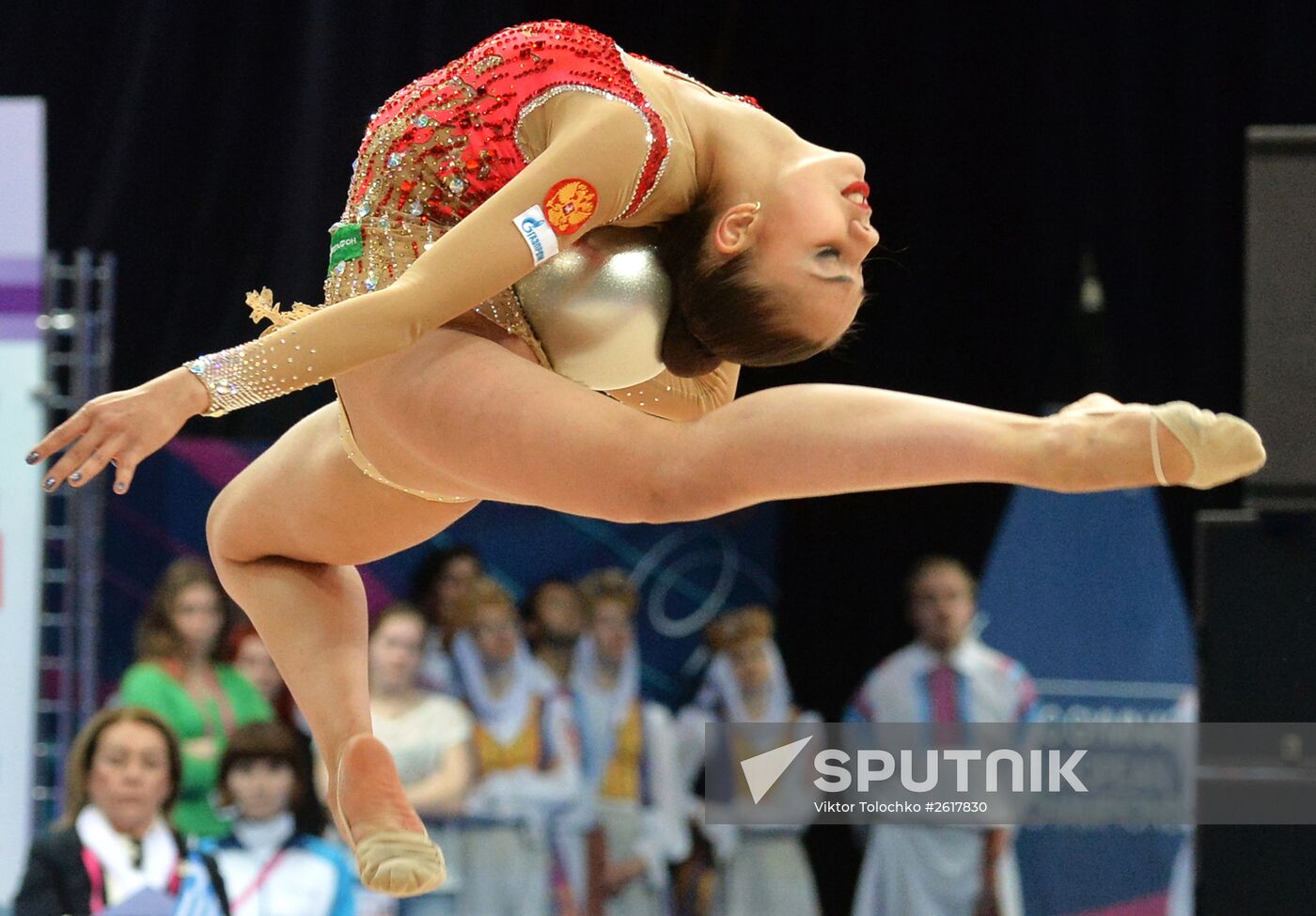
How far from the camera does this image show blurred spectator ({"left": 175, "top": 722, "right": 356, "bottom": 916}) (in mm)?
3527

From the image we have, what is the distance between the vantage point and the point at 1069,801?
14.3ft

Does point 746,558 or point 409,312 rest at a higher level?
point 746,558

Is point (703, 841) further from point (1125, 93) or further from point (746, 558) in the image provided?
point (1125, 93)

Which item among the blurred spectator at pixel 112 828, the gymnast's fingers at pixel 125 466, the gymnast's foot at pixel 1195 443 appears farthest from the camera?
the blurred spectator at pixel 112 828

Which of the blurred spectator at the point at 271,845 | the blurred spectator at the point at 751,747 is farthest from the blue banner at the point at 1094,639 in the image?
the blurred spectator at the point at 271,845

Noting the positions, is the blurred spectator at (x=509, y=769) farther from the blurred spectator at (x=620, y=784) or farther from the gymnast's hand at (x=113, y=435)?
the gymnast's hand at (x=113, y=435)

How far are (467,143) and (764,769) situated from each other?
2529mm

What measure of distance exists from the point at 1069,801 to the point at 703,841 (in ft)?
3.12

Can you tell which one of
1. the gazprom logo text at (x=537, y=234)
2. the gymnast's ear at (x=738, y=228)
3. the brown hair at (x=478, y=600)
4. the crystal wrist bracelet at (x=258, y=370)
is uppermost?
the brown hair at (x=478, y=600)

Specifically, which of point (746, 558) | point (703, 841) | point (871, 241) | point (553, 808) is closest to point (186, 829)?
point (553, 808)

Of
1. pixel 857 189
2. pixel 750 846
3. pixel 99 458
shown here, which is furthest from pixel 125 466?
pixel 750 846

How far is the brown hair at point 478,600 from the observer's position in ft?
13.7

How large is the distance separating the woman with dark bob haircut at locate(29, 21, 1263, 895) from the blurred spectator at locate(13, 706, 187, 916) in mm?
1363

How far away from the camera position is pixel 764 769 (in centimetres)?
415
